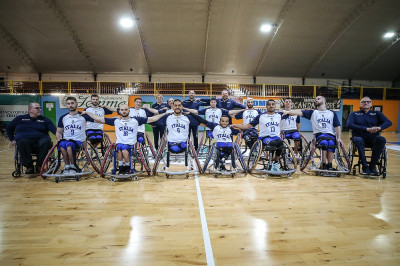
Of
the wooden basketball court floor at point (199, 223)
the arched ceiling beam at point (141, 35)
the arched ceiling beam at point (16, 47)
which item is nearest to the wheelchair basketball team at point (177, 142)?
the wooden basketball court floor at point (199, 223)

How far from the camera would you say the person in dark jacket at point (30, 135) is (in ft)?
12.2

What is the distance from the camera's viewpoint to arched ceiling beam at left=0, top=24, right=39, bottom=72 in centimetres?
1211

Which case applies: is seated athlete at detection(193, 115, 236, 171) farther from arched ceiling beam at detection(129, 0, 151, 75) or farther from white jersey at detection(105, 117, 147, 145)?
arched ceiling beam at detection(129, 0, 151, 75)

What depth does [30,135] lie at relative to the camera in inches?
150

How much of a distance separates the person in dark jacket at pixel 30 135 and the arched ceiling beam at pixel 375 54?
60.0 ft

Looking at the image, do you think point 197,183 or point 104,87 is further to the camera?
point 104,87

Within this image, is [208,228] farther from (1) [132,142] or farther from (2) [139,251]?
(1) [132,142]

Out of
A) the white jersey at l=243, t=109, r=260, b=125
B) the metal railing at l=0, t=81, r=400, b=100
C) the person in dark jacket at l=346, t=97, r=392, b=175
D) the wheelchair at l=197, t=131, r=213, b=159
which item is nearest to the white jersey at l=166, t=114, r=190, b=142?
the wheelchair at l=197, t=131, r=213, b=159

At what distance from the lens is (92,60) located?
14.0 meters

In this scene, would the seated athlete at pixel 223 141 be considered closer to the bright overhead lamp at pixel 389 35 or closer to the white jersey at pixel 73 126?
the white jersey at pixel 73 126

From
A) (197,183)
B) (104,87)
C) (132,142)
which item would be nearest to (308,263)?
(197,183)

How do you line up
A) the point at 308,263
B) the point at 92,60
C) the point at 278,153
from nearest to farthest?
the point at 308,263 < the point at 278,153 < the point at 92,60

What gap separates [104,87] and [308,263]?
14.9 metres

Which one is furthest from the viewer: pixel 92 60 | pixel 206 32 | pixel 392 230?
pixel 92 60
